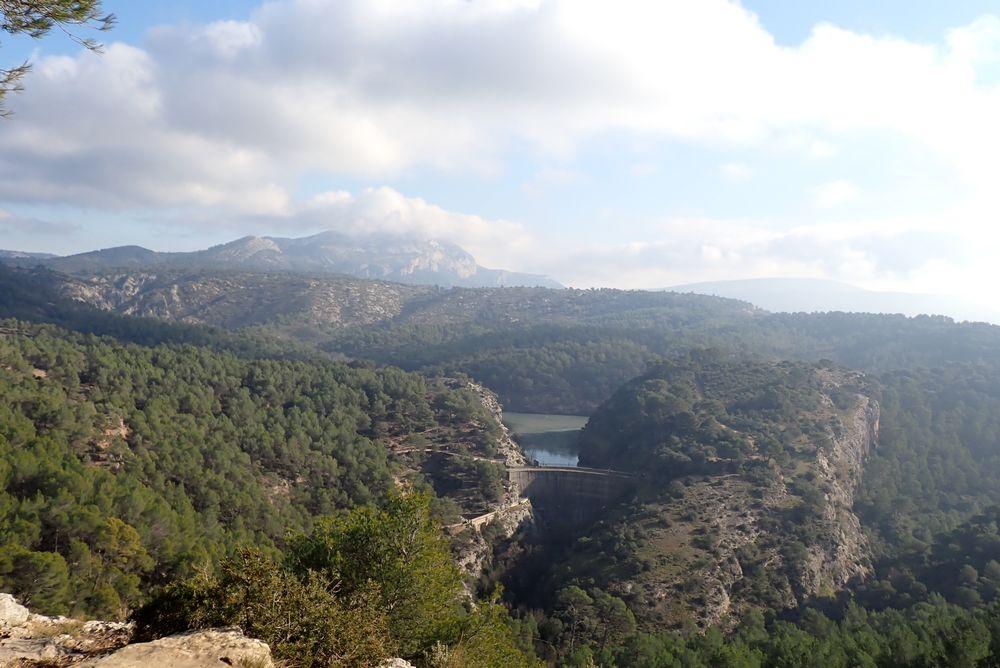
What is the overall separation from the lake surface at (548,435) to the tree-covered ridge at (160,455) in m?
19.0

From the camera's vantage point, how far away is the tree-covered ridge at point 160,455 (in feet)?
92.1

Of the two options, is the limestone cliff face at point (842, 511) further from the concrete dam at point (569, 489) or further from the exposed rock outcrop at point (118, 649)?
the exposed rock outcrop at point (118, 649)

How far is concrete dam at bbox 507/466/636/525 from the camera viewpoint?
73062 mm

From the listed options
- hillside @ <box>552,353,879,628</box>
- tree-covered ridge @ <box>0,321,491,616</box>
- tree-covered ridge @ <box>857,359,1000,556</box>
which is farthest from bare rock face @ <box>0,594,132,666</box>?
tree-covered ridge @ <box>857,359,1000,556</box>

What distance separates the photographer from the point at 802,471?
225 feet

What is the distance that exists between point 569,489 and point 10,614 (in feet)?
222

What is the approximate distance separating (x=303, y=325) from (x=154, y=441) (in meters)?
155

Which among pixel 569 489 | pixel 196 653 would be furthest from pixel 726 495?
pixel 196 653

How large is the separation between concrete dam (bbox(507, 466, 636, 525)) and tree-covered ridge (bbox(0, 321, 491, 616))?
12440mm

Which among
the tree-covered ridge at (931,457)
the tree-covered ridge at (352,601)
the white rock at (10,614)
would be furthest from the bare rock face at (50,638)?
the tree-covered ridge at (931,457)

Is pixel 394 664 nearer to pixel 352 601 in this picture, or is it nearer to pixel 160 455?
pixel 352 601

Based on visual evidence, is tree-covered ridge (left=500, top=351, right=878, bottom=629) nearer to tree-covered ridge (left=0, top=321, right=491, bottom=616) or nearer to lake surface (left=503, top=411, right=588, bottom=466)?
lake surface (left=503, top=411, right=588, bottom=466)

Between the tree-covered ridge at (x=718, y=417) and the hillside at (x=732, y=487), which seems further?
the tree-covered ridge at (x=718, y=417)

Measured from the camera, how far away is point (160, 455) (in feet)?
147
